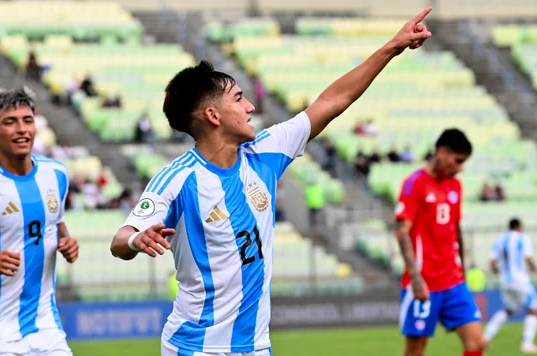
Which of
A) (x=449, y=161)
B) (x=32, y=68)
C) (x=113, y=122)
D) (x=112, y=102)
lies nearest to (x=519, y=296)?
(x=449, y=161)

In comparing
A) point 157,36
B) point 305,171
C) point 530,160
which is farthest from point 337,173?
point 157,36

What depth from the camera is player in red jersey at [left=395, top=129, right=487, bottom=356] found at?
927 cm

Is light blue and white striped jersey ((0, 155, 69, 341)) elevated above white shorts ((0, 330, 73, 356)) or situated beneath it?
elevated above

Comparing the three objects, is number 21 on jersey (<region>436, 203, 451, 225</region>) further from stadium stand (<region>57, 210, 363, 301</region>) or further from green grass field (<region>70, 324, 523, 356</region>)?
stadium stand (<region>57, 210, 363, 301</region>)

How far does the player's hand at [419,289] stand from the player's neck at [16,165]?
3579 mm

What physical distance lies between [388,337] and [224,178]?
11881 millimetres

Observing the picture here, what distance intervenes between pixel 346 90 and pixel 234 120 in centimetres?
70

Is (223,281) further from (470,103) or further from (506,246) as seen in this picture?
(470,103)

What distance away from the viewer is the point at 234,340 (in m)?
5.40

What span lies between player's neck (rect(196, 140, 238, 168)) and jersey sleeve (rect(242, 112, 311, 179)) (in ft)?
0.65

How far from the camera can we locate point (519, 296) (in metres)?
15.9

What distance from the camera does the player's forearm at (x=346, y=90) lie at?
5.78 m

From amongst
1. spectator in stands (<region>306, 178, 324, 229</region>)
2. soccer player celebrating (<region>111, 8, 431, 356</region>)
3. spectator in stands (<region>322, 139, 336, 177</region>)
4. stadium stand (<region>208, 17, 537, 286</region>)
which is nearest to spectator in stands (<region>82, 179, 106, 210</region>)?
spectator in stands (<region>306, 178, 324, 229</region>)

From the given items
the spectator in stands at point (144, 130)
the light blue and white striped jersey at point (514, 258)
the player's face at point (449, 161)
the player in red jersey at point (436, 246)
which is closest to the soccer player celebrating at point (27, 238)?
the player in red jersey at point (436, 246)
